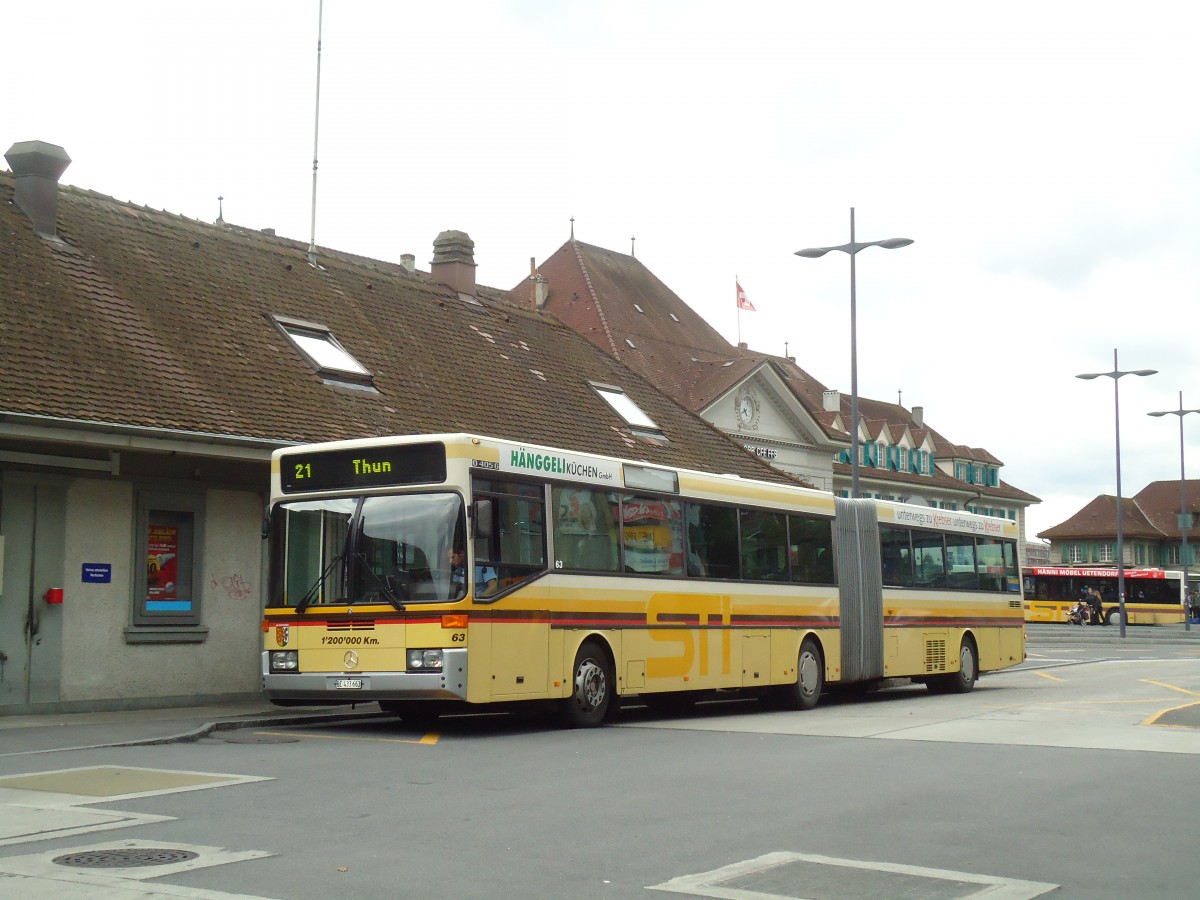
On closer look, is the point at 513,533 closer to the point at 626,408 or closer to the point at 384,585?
the point at 384,585

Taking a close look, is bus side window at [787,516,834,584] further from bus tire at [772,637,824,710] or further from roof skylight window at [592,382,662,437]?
roof skylight window at [592,382,662,437]

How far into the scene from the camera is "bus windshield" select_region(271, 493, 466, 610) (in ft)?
48.3

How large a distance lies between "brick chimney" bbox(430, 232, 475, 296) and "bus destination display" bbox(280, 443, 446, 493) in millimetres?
16537

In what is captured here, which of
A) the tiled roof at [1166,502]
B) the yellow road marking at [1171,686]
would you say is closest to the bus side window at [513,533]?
the yellow road marking at [1171,686]

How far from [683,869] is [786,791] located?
3126mm

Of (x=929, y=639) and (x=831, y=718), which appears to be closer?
(x=831, y=718)

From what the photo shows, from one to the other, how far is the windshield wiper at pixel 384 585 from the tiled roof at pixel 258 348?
396 cm

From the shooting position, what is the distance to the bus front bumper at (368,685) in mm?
14438

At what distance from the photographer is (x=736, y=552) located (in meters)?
19.3

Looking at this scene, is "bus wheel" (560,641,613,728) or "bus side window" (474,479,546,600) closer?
"bus side window" (474,479,546,600)

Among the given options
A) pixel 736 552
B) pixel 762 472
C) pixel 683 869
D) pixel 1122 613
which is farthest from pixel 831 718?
pixel 1122 613

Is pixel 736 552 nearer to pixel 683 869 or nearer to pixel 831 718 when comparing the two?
pixel 831 718

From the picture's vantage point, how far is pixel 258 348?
2191 cm

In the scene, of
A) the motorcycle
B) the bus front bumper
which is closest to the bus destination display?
the bus front bumper
